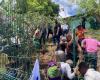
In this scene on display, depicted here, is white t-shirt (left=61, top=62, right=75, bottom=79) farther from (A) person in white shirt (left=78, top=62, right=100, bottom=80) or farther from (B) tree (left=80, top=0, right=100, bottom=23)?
(B) tree (left=80, top=0, right=100, bottom=23)

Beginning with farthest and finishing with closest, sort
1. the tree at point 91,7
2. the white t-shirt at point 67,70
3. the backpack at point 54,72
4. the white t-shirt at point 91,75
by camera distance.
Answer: the tree at point 91,7, the backpack at point 54,72, the white t-shirt at point 67,70, the white t-shirt at point 91,75

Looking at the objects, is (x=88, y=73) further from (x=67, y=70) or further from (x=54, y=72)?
(x=54, y=72)

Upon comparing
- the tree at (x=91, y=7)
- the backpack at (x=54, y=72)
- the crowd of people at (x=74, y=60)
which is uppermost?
the tree at (x=91, y=7)

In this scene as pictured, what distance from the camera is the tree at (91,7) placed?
3406 centimetres

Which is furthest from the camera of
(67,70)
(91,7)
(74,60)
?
(91,7)

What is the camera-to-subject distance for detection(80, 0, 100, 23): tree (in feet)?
112

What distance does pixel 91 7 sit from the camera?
1385 inches

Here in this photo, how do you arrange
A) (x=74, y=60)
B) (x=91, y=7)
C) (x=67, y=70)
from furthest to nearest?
(x=91, y=7) → (x=74, y=60) → (x=67, y=70)

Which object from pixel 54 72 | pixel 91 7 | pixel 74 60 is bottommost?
pixel 54 72

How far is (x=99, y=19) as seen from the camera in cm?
3169

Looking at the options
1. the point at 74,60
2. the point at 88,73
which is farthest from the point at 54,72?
the point at 88,73

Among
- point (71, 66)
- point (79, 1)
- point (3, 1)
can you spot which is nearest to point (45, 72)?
point (71, 66)

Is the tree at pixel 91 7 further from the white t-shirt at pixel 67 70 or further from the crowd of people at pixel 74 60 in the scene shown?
the white t-shirt at pixel 67 70

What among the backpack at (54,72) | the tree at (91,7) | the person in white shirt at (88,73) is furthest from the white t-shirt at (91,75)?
the tree at (91,7)
